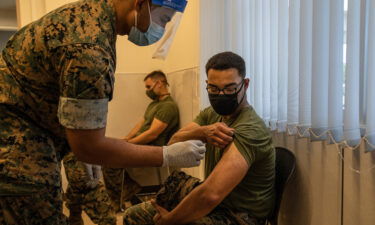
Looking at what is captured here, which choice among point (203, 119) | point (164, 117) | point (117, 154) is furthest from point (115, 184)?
point (117, 154)

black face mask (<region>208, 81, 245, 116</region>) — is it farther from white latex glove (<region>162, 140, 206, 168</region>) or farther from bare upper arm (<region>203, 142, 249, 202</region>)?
white latex glove (<region>162, 140, 206, 168</region>)

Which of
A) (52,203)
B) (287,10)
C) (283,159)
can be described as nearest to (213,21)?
(287,10)

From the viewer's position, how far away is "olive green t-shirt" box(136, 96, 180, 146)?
3.06 metres

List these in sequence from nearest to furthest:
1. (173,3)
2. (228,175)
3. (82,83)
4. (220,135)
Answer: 1. (82,83)
2. (173,3)
3. (228,175)
4. (220,135)

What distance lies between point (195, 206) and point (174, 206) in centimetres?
22

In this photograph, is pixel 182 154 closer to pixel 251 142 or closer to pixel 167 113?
pixel 251 142

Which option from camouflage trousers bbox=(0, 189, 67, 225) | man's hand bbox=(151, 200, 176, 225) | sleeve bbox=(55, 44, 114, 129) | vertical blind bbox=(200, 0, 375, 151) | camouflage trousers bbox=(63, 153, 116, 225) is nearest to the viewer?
sleeve bbox=(55, 44, 114, 129)

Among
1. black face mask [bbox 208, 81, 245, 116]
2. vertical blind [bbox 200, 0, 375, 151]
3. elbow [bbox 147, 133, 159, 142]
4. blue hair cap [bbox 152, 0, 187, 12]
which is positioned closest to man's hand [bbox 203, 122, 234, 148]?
black face mask [bbox 208, 81, 245, 116]

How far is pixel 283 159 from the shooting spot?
160 centimetres

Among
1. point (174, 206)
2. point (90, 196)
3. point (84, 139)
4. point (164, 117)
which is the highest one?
point (84, 139)

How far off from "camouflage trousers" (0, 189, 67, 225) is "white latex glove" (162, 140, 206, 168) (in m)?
0.36

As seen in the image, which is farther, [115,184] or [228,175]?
[115,184]

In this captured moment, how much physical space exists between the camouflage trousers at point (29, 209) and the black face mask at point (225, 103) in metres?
0.84

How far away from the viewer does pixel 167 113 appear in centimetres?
306
